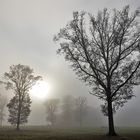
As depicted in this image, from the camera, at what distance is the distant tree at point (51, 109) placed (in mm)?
128875

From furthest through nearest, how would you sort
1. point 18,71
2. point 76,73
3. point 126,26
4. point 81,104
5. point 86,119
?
point 86,119 < point 81,104 < point 18,71 < point 76,73 < point 126,26

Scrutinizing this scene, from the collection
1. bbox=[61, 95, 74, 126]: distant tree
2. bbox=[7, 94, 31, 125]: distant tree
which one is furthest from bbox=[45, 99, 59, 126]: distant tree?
bbox=[7, 94, 31, 125]: distant tree

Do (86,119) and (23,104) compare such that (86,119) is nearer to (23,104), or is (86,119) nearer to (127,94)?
(23,104)

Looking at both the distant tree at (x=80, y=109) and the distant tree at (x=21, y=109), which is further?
the distant tree at (x=80, y=109)

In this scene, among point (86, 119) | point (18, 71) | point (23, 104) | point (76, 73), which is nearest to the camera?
point (76, 73)

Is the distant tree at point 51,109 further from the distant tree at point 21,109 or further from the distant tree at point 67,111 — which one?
the distant tree at point 21,109

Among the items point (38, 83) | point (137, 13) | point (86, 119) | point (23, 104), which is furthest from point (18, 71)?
point (86, 119)

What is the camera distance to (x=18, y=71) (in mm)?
62406

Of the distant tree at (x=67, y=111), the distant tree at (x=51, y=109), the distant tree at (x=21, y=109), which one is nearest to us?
the distant tree at (x=21, y=109)

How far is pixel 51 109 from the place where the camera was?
131500 millimetres

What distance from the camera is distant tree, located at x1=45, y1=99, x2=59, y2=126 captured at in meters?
129

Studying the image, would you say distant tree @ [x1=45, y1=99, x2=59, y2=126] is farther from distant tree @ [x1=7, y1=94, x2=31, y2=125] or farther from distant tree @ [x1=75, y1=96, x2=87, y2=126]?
distant tree @ [x1=7, y1=94, x2=31, y2=125]

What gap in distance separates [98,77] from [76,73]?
11.6ft

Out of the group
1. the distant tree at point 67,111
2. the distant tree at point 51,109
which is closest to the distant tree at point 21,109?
the distant tree at point 51,109
